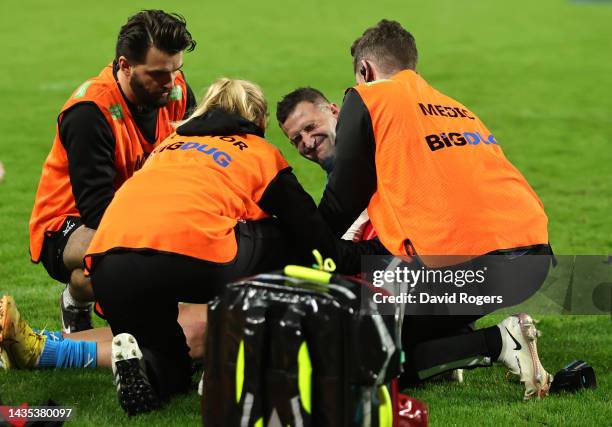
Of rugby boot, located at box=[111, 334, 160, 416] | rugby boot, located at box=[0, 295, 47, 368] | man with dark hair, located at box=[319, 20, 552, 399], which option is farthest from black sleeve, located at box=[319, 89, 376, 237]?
rugby boot, located at box=[0, 295, 47, 368]

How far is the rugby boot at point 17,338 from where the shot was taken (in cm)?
474

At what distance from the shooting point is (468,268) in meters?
4.67

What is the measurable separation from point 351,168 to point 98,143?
1.41 metres

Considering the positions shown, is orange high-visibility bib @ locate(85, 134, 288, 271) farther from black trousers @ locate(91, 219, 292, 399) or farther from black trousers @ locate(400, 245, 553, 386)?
black trousers @ locate(400, 245, 553, 386)

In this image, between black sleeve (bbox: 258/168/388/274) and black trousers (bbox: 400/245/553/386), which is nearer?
black sleeve (bbox: 258/168/388/274)

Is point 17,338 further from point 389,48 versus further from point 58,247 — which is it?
point 389,48

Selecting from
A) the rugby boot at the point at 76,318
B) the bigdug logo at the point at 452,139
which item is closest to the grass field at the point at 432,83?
the rugby boot at the point at 76,318

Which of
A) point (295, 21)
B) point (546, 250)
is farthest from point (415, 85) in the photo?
point (295, 21)

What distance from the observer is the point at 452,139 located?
15.3 feet

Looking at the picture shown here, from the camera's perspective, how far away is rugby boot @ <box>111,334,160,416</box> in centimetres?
431

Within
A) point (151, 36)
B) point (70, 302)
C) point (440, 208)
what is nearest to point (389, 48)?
point (440, 208)

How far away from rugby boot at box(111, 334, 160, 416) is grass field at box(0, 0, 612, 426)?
6 cm

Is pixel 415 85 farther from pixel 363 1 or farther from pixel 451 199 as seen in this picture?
pixel 363 1

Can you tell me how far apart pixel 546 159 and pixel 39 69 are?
8663 mm
